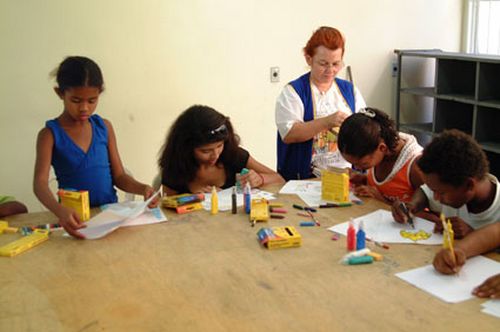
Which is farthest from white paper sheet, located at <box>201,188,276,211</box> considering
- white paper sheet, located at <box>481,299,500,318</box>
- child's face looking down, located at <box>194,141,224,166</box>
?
white paper sheet, located at <box>481,299,500,318</box>

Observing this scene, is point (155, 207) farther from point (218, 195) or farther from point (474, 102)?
point (474, 102)

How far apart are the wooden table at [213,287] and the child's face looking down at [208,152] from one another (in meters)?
0.52

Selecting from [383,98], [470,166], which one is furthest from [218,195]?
[383,98]

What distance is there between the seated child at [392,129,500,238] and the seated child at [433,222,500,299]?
0.09 m

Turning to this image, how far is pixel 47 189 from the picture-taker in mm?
2055

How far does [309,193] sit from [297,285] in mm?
889

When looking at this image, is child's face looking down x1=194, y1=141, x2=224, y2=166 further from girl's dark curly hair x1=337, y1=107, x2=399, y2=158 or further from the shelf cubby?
the shelf cubby

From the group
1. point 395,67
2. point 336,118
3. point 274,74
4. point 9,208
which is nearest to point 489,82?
point 395,67

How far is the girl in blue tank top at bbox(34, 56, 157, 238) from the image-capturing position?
212cm

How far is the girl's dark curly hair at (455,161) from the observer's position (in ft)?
5.18

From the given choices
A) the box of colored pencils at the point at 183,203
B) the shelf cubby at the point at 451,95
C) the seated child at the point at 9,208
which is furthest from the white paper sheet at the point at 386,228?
the shelf cubby at the point at 451,95

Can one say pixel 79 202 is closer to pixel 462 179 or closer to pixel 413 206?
pixel 413 206

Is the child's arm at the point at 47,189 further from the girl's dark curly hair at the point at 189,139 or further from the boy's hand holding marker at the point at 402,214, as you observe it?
the boy's hand holding marker at the point at 402,214

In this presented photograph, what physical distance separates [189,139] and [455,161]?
121 centimetres
